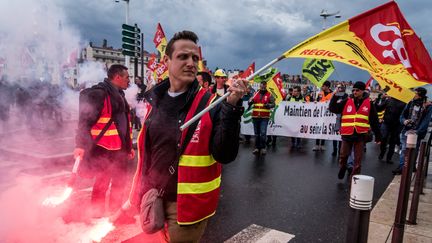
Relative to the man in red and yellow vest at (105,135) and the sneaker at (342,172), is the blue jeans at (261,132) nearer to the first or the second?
the sneaker at (342,172)

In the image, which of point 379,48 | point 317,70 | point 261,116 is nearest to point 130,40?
point 261,116

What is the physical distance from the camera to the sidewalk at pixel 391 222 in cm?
399

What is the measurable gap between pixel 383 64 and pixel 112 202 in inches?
139

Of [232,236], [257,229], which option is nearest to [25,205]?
[232,236]

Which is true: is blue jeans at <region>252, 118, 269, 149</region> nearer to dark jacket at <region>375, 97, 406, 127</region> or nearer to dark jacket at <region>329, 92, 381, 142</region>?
dark jacket at <region>329, 92, 381, 142</region>

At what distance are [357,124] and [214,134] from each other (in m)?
5.05

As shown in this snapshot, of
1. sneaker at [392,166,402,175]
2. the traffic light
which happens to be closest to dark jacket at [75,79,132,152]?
sneaker at [392,166,402,175]

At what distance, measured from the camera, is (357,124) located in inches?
250

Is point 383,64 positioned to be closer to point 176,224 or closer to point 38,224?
point 176,224

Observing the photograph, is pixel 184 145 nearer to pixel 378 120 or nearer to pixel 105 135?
pixel 105 135

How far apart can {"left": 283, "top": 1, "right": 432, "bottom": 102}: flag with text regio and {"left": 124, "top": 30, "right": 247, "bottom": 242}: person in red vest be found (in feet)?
2.29

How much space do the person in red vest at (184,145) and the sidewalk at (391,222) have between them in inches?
107

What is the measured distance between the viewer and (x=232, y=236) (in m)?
3.95

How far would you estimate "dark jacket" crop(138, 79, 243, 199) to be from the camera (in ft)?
6.37
